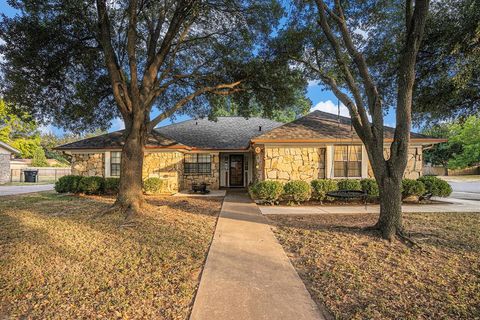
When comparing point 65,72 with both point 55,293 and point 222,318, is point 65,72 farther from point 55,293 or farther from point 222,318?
point 222,318

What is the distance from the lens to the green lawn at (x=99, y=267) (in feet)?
8.59

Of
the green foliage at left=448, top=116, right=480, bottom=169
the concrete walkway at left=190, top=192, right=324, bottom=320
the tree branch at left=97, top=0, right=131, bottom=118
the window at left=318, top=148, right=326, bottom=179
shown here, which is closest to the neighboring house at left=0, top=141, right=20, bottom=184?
the tree branch at left=97, top=0, right=131, bottom=118

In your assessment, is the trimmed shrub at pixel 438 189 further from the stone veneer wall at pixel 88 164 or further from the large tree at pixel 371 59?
the stone veneer wall at pixel 88 164

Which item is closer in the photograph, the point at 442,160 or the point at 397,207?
the point at 397,207

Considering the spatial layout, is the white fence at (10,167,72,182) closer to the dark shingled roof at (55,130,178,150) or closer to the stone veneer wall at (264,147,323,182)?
the dark shingled roof at (55,130,178,150)

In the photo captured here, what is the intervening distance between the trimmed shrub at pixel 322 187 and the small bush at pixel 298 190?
311 millimetres

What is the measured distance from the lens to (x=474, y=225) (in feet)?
20.3

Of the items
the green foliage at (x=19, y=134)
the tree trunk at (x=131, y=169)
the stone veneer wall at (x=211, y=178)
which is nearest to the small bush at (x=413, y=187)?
the stone veneer wall at (x=211, y=178)

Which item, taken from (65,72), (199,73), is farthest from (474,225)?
(65,72)

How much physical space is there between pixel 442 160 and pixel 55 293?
46749mm

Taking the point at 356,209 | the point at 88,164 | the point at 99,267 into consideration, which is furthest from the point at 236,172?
the point at 99,267

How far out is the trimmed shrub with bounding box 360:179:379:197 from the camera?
963cm

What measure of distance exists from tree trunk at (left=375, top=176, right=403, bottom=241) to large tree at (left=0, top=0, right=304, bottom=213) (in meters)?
6.22

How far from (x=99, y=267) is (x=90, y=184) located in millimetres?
9787
